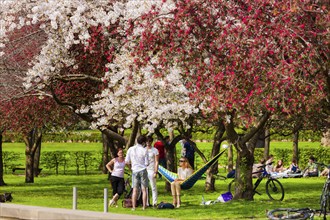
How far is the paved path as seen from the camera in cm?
1702

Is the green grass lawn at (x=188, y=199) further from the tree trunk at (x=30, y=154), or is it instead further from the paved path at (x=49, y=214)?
the paved path at (x=49, y=214)

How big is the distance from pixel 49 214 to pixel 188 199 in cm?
1285

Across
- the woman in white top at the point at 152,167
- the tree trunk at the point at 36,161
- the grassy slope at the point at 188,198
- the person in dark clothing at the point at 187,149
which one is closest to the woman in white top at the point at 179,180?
the grassy slope at the point at 188,198

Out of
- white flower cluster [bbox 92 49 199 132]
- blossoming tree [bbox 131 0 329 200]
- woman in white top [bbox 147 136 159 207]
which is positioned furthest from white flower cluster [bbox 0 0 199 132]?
blossoming tree [bbox 131 0 329 200]

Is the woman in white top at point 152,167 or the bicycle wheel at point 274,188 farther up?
the woman in white top at point 152,167

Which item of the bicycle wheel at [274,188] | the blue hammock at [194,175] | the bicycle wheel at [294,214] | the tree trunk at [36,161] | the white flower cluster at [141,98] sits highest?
the white flower cluster at [141,98]

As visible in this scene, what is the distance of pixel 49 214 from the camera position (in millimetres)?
18094

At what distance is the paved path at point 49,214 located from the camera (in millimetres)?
17016

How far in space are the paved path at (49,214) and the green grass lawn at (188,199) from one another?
4704 millimetres

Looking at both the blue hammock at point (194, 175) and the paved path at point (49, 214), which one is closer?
the paved path at point (49, 214)

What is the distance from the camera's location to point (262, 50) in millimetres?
18312

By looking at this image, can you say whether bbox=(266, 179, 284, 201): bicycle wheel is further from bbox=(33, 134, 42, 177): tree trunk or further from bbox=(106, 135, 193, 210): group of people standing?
bbox=(33, 134, 42, 177): tree trunk

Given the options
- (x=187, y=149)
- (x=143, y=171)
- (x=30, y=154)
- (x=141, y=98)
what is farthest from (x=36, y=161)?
(x=143, y=171)

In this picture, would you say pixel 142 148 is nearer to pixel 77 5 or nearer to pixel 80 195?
pixel 77 5
